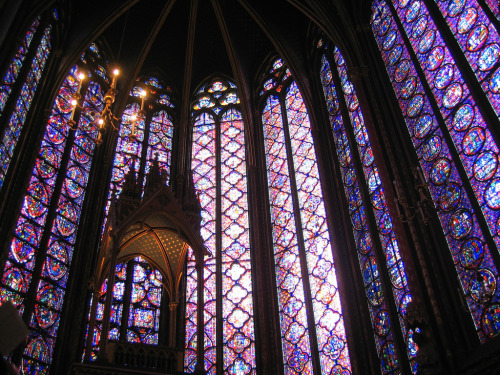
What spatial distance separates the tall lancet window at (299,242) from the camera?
10.6 m

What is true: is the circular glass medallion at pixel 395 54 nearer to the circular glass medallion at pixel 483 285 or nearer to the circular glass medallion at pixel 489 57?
the circular glass medallion at pixel 489 57

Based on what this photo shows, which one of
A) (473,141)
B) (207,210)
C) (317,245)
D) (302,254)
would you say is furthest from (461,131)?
(207,210)

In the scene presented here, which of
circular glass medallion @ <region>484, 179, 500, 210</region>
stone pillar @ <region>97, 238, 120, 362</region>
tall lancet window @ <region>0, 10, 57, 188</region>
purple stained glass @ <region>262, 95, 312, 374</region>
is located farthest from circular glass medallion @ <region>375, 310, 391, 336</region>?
tall lancet window @ <region>0, 10, 57, 188</region>

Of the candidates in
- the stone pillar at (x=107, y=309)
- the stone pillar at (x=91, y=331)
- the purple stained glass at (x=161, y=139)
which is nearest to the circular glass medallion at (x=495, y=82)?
the stone pillar at (x=107, y=309)

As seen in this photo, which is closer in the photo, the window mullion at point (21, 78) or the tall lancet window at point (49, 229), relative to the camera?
the tall lancet window at point (49, 229)

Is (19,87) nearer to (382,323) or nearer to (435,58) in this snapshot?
(435,58)

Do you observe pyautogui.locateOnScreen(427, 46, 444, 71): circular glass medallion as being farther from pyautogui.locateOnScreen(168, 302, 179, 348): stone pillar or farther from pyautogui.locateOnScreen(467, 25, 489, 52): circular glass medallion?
pyautogui.locateOnScreen(168, 302, 179, 348): stone pillar

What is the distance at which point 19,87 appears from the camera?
36.1 ft

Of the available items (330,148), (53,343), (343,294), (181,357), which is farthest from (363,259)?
(53,343)

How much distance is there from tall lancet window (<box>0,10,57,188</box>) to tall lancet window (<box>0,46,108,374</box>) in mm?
783

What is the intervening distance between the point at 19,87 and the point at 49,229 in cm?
286

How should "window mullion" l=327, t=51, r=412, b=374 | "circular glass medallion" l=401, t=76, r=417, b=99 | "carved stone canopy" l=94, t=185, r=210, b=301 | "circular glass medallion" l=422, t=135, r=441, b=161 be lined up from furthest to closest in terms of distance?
"carved stone canopy" l=94, t=185, r=210, b=301
"circular glass medallion" l=401, t=76, r=417, b=99
"circular glass medallion" l=422, t=135, r=441, b=161
"window mullion" l=327, t=51, r=412, b=374

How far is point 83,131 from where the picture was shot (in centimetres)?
1301

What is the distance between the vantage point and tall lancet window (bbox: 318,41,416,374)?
9250mm
